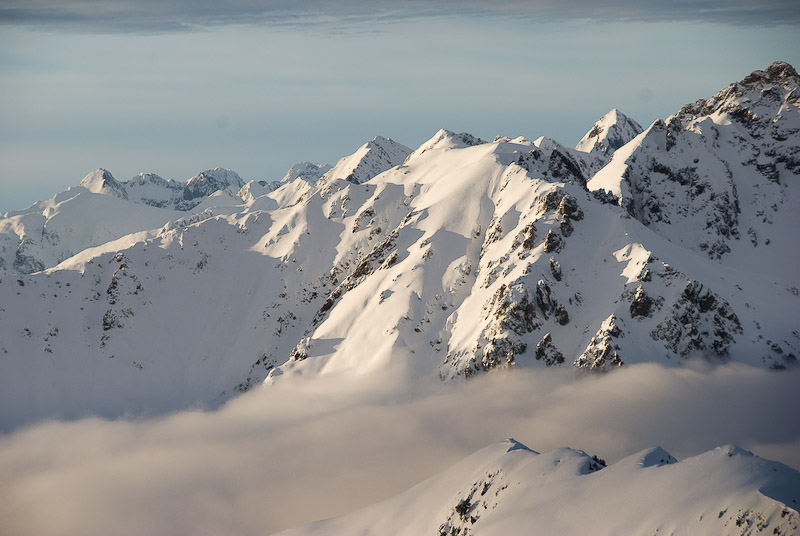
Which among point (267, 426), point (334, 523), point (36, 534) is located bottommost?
point (36, 534)

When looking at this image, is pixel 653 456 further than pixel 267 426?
No

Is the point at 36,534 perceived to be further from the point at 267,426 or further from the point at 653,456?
the point at 653,456

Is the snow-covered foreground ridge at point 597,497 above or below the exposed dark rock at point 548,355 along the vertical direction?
above

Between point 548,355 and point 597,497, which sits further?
point 548,355

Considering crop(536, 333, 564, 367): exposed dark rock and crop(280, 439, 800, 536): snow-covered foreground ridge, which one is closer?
crop(280, 439, 800, 536): snow-covered foreground ridge

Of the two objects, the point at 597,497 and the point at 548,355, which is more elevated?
the point at 597,497

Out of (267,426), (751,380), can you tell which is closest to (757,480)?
(751,380)

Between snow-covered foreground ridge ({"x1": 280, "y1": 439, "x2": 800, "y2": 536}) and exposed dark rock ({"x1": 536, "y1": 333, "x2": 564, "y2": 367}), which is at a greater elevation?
snow-covered foreground ridge ({"x1": 280, "y1": 439, "x2": 800, "y2": 536})

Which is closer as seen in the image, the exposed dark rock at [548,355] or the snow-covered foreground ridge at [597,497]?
the snow-covered foreground ridge at [597,497]
